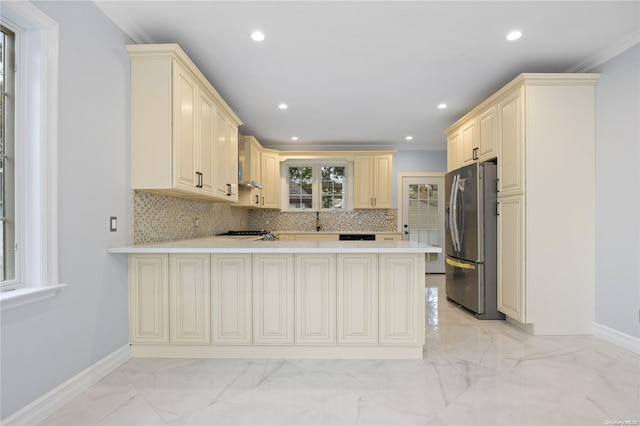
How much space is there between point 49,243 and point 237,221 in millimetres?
3870

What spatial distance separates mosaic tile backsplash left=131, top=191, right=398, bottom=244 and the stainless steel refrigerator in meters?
2.52

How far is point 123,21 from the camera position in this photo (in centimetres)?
229

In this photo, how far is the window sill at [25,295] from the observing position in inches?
57.7

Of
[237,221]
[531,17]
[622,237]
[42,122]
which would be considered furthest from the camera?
[237,221]

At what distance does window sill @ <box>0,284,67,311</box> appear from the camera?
1.47 metres

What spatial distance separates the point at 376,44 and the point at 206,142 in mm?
1743

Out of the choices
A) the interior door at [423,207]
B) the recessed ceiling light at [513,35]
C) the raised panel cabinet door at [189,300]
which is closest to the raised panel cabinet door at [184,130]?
the raised panel cabinet door at [189,300]

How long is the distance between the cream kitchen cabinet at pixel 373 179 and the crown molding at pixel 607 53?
308 centimetres

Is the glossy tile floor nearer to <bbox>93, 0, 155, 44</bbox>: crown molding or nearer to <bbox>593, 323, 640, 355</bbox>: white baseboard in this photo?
<bbox>593, 323, 640, 355</bbox>: white baseboard

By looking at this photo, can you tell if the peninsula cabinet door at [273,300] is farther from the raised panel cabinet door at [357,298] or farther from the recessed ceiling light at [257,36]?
the recessed ceiling light at [257,36]

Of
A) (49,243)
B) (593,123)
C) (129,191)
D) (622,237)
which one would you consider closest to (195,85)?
(129,191)

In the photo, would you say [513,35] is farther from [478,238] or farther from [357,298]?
[357,298]

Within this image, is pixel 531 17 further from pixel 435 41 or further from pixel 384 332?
pixel 384 332

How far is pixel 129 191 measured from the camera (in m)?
2.44
